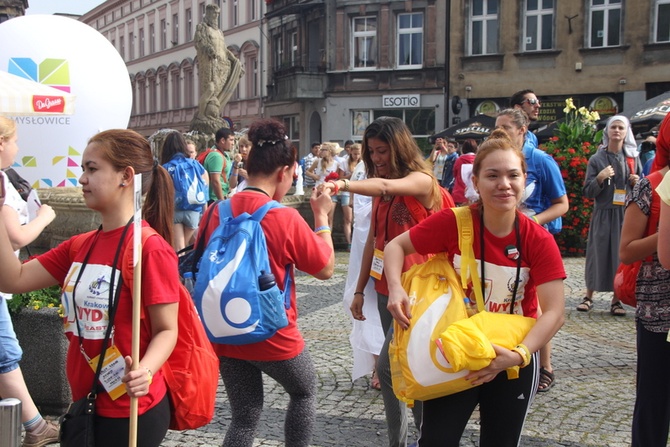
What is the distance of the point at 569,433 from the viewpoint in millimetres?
4473

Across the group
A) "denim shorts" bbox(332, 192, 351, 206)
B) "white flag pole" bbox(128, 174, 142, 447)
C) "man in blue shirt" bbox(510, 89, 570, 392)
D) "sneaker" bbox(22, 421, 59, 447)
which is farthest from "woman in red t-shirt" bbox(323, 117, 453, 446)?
"denim shorts" bbox(332, 192, 351, 206)

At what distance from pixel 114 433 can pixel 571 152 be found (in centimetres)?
1057

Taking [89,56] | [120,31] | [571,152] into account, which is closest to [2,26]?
[89,56]

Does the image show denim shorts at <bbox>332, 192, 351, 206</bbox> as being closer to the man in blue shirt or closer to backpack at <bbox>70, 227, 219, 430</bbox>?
the man in blue shirt

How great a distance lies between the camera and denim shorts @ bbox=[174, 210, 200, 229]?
29.3 ft

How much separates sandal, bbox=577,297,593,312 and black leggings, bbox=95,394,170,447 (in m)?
6.02

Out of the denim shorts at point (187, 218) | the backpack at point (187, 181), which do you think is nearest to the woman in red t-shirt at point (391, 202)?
the backpack at point (187, 181)

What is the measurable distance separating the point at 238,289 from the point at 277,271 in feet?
0.86

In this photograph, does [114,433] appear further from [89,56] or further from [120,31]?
[120,31]

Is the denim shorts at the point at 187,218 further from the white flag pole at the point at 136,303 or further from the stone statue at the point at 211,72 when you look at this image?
the stone statue at the point at 211,72

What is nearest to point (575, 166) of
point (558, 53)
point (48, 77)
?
point (48, 77)

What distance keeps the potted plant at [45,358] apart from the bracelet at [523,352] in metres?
2.98

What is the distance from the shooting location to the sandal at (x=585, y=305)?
796cm

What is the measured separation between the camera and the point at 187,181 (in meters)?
8.66
